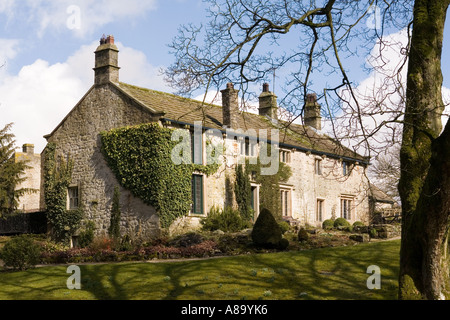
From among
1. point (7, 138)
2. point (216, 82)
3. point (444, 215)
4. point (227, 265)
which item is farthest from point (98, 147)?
point (444, 215)

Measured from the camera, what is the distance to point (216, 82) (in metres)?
14.2

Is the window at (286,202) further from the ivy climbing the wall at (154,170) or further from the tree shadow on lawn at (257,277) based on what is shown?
the tree shadow on lawn at (257,277)

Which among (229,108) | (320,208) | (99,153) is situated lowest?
(320,208)

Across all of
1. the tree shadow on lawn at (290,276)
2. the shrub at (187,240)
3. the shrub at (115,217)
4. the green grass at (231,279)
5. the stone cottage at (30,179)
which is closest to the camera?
the tree shadow on lawn at (290,276)

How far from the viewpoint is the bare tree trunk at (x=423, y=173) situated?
11.5 meters

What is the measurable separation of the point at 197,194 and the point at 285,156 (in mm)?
8012

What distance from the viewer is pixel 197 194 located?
3023cm

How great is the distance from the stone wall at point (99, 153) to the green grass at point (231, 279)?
9098 mm

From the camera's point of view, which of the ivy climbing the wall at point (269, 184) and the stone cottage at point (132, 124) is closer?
the stone cottage at point (132, 124)

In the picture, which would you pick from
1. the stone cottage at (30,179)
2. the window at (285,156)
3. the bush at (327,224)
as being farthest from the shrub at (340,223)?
the stone cottage at (30,179)

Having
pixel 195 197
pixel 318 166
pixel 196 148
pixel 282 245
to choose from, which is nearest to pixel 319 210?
pixel 318 166

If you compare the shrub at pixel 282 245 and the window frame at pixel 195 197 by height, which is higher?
the window frame at pixel 195 197

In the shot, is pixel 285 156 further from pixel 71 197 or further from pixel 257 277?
pixel 257 277

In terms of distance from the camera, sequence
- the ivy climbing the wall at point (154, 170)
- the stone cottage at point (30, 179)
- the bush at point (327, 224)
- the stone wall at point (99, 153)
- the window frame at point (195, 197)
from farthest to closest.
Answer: the stone cottage at point (30, 179), the bush at point (327, 224), the window frame at point (195, 197), the stone wall at point (99, 153), the ivy climbing the wall at point (154, 170)
